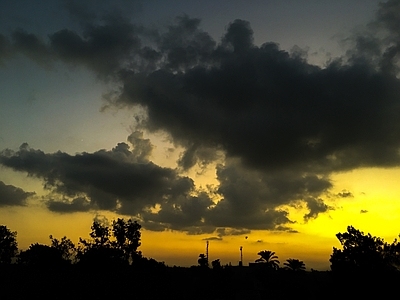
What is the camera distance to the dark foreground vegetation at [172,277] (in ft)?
144

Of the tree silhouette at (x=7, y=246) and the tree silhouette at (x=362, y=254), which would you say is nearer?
the tree silhouette at (x=362, y=254)

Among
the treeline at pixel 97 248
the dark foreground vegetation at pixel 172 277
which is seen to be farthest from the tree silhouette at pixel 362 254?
the treeline at pixel 97 248

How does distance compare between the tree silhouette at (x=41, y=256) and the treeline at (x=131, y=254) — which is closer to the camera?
the treeline at (x=131, y=254)

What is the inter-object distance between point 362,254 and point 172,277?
37.3m

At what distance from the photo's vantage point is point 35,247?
106 metres

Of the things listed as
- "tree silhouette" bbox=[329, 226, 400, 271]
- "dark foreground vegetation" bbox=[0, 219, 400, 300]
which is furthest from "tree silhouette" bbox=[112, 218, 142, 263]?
"tree silhouette" bbox=[329, 226, 400, 271]

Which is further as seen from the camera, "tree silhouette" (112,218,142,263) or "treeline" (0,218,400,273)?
"tree silhouette" (112,218,142,263)

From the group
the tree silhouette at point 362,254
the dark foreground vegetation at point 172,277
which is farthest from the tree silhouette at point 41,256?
the tree silhouette at point 362,254

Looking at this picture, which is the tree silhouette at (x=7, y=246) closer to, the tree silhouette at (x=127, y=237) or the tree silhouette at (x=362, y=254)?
the tree silhouette at (x=127, y=237)

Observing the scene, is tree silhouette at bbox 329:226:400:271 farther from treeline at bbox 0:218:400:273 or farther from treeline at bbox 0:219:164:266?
treeline at bbox 0:219:164:266

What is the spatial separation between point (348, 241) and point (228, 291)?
28519 millimetres

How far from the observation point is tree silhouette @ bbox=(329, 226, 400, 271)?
146 feet

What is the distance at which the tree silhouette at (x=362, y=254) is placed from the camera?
44.6m

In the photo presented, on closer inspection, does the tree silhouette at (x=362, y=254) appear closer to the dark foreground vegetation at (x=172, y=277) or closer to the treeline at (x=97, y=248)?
the dark foreground vegetation at (x=172, y=277)
